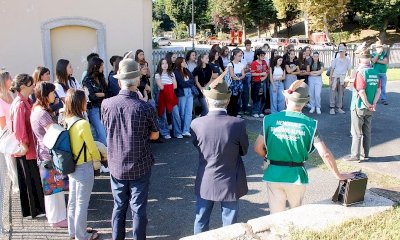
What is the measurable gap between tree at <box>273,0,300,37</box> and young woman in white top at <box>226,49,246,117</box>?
3581 cm

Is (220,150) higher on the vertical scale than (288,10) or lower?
lower

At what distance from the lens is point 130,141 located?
4.27m

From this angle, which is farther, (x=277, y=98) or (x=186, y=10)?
(x=186, y=10)

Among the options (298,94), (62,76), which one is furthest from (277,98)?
(298,94)

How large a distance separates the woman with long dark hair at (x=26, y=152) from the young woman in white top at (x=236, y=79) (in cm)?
590

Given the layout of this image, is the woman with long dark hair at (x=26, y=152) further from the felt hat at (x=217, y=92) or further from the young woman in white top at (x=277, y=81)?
the young woman in white top at (x=277, y=81)

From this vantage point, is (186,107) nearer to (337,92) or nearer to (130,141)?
(337,92)

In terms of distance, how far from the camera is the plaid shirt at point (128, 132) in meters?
4.24

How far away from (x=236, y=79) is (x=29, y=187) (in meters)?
6.33

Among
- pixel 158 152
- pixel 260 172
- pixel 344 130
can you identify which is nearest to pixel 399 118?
pixel 344 130

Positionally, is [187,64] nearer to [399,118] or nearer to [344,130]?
[344,130]

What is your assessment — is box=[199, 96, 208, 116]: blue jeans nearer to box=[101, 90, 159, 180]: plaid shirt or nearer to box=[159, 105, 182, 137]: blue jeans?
box=[159, 105, 182, 137]: blue jeans

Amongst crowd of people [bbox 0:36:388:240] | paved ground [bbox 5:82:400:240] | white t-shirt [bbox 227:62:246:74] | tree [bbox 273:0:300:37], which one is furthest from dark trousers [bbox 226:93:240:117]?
tree [bbox 273:0:300:37]

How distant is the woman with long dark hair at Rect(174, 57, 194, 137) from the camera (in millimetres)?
9180
